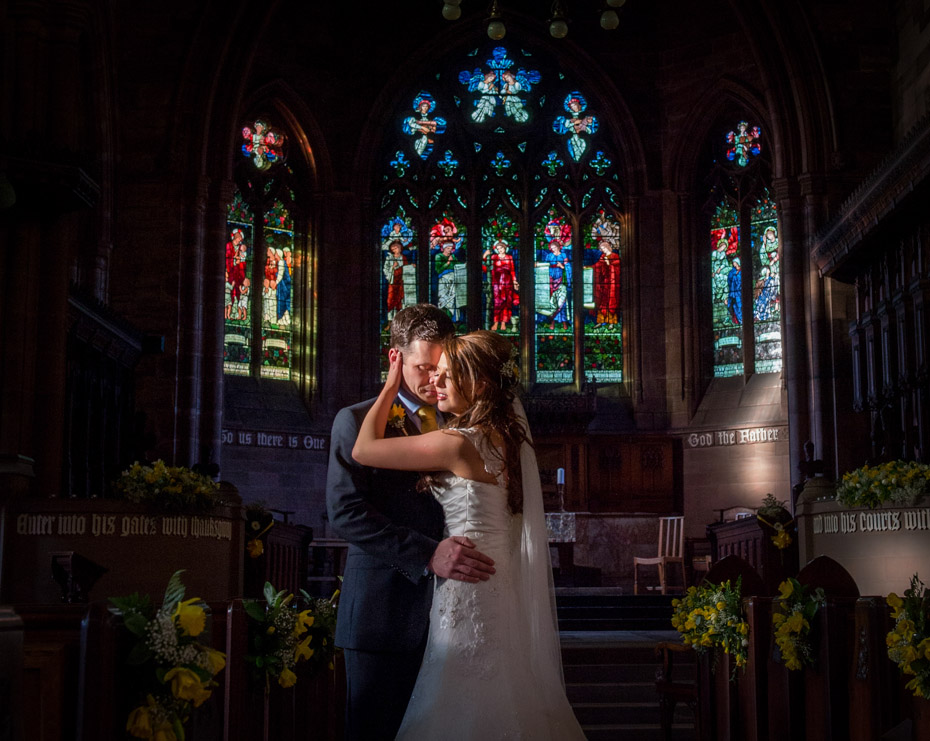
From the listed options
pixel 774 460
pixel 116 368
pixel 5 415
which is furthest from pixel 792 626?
pixel 774 460

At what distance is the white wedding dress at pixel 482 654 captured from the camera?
3.72 metres

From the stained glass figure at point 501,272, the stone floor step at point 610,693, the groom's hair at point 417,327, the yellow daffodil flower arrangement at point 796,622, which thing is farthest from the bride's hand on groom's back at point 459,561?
the stained glass figure at point 501,272

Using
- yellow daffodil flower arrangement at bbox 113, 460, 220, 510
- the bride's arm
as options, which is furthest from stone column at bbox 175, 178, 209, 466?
the bride's arm

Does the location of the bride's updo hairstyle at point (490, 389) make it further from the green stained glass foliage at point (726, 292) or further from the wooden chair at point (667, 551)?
the green stained glass foliage at point (726, 292)

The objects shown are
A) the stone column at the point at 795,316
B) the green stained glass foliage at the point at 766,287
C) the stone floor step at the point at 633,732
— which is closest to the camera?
the stone floor step at the point at 633,732

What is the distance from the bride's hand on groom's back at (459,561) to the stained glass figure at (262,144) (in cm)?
1420

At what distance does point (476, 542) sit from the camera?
381 centimetres

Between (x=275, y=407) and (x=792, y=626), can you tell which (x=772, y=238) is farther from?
(x=792, y=626)

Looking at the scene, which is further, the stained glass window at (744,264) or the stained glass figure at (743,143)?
the stained glass figure at (743,143)

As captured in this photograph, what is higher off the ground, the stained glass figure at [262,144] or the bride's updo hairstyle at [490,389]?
the stained glass figure at [262,144]

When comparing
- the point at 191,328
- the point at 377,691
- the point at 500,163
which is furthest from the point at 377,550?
the point at 500,163

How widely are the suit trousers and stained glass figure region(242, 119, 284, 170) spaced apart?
46.7 ft

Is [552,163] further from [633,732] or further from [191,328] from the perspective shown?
[633,732]

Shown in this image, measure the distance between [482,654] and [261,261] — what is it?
46.0ft
